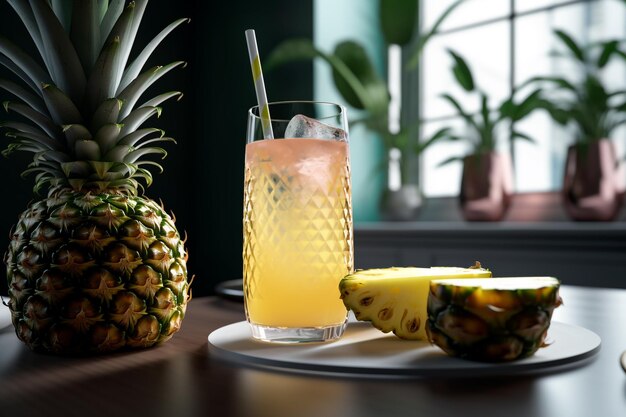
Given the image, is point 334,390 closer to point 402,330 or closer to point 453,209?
point 402,330

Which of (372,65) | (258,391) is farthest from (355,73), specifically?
(258,391)

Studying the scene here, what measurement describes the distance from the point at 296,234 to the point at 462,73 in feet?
7.15

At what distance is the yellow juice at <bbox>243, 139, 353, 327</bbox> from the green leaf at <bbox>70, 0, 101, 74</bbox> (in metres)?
0.22

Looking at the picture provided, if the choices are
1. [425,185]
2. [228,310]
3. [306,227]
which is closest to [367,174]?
[425,185]

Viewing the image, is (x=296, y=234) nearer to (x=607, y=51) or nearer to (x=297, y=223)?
(x=297, y=223)

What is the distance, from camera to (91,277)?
2.13 feet

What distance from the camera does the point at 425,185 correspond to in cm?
339

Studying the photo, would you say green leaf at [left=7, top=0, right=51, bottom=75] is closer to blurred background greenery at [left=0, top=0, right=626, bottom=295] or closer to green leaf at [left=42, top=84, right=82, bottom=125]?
green leaf at [left=42, top=84, right=82, bottom=125]

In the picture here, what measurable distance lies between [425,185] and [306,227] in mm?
2739

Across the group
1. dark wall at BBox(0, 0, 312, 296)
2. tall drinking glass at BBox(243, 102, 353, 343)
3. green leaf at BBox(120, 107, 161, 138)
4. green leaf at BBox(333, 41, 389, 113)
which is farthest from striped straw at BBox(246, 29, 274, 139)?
dark wall at BBox(0, 0, 312, 296)

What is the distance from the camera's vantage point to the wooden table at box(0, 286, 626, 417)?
43 centimetres

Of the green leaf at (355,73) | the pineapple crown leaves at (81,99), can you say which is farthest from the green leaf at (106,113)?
the green leaf at (355,73)

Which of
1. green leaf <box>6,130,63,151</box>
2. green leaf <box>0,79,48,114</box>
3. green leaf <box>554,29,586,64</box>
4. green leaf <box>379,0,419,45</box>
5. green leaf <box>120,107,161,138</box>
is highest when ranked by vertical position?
green leaf <box>379,0,419,45</box>

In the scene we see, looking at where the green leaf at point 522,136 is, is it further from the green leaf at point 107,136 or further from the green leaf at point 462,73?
the green leaf at point 107,136
